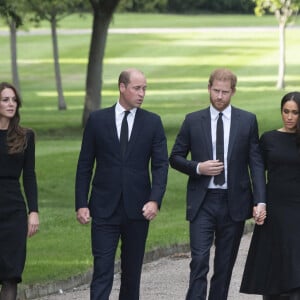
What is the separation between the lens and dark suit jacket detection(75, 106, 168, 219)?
8766mm

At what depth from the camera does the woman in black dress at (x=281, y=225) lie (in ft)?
29.2

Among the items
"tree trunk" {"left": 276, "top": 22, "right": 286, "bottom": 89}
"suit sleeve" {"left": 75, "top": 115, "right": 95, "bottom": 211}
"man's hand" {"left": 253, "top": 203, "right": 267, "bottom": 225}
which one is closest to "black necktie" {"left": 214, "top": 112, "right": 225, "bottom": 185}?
"man's hand" {"left": 253, "top": 203, "right": 267, "bottom": 225}

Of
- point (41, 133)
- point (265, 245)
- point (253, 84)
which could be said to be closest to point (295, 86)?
point (253, 84)

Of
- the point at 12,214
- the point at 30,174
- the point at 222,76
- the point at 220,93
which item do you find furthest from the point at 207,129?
the point at 12,214

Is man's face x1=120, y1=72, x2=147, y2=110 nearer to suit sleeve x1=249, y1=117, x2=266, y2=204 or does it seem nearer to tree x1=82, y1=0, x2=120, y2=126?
suit sleeve x1=249, y1=117, x2=266, y2=204

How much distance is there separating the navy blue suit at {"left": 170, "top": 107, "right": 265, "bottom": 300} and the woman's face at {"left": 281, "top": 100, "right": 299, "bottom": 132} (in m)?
0.31

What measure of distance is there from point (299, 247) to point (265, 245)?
0.24 meters

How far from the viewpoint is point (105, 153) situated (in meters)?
8.82

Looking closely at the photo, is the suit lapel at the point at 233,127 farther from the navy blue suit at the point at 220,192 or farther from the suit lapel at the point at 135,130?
A: the suit lapel at the point at 135,130

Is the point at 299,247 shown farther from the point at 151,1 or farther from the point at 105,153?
the point at 151,1

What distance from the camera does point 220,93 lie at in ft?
29.2

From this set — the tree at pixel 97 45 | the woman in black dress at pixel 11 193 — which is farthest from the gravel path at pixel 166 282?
the tree at pixel 97 45

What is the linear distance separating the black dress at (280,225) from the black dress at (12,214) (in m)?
1.69

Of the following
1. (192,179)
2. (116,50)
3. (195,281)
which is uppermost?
(192,179)
